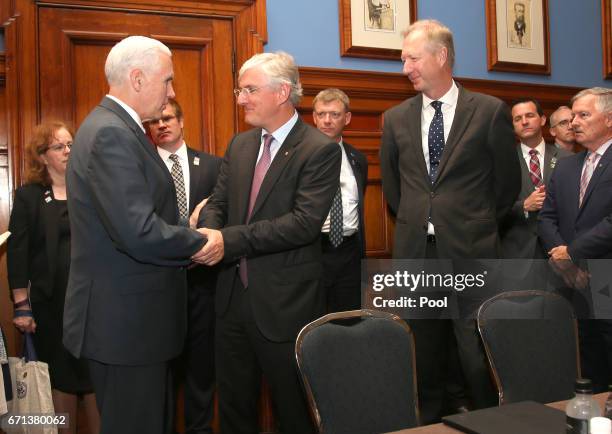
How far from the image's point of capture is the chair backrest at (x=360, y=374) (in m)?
1.90

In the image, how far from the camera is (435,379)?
3.28 m

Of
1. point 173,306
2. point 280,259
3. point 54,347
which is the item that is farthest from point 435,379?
point 54,347

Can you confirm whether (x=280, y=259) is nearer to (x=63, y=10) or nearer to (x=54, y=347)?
(x=54, y=347)

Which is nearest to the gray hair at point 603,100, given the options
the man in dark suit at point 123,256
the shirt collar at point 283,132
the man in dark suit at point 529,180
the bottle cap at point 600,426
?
the man in dark suit at point 529,180

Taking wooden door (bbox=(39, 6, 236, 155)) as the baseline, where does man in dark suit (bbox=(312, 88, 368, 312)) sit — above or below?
below

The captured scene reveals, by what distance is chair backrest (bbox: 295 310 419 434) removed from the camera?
75.0 inches

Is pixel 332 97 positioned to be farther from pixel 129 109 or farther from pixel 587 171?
pixel 129 109

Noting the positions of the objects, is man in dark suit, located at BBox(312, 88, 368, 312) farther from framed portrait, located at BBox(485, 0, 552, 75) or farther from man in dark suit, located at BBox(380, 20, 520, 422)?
framed portrait, located at BBox(485, 0, 552, 75)

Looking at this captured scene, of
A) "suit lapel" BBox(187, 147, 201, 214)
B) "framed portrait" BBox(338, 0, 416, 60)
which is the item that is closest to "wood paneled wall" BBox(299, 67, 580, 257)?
"framed portrait" BBox(338, 0, 416, 60)

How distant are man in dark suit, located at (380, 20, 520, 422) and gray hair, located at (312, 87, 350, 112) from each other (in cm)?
76

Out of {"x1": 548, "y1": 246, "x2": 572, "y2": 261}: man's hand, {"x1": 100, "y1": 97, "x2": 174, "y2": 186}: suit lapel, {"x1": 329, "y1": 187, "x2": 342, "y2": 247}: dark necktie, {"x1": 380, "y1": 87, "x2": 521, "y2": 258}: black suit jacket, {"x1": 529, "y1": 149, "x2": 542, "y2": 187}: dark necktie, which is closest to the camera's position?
{"x1": 100, "y1": 97, "x2": 174, "y2": 186}: suit lapel

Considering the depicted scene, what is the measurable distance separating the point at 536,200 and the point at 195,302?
81.7 inches

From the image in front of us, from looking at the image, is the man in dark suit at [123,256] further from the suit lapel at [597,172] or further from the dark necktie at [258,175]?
the suit lapel at [597,172]

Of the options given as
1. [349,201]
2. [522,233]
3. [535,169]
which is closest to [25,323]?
[349,201]
